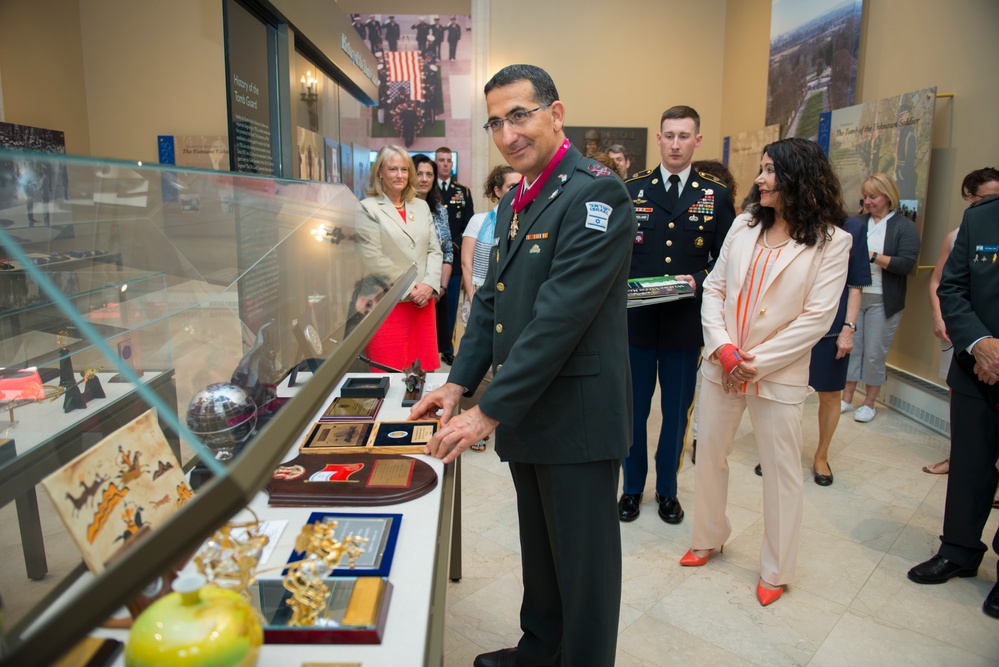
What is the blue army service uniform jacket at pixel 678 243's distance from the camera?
333cm

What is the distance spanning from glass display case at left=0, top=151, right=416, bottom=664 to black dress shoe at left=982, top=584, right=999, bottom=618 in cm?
267

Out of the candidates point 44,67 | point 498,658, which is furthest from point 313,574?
point 44,67

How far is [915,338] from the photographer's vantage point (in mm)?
5453

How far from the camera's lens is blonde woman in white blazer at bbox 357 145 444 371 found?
13.2 feet

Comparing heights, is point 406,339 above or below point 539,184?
below

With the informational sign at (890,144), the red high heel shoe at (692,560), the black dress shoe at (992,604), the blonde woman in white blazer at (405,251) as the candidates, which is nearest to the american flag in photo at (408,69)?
the informational sign at (890,144)

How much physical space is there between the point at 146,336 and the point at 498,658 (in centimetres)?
152

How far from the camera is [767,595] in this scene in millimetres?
2779

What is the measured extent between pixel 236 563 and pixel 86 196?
0.73 meters

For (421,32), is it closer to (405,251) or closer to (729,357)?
(405,251)

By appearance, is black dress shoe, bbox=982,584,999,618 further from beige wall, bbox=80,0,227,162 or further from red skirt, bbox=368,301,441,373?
beige wall, bbox=80,0,227,162

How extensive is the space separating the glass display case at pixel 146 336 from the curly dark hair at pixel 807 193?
1.55 meters

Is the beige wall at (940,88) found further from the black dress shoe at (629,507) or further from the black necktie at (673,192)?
the black dress shoe at (629,507)

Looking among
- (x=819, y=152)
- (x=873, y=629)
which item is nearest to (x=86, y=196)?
(x=819, y=152)
